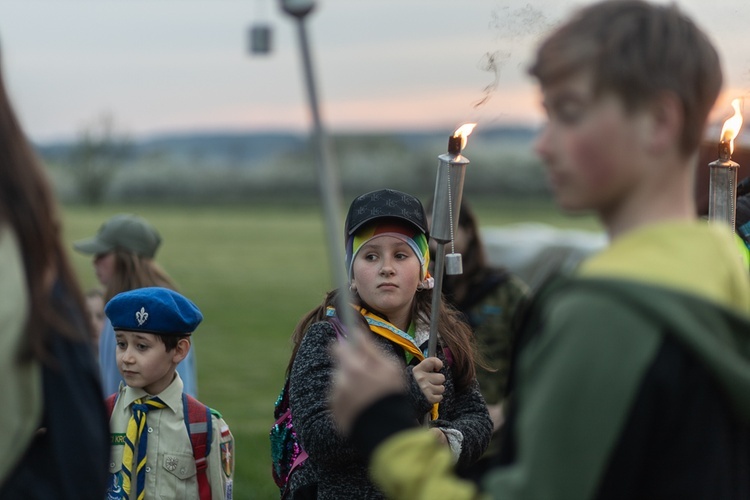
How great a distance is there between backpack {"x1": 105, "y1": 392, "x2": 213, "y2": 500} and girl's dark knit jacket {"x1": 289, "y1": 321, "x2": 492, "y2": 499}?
2.00ft

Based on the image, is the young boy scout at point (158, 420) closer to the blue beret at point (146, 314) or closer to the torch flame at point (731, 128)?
the blue beret at point (146, 314)

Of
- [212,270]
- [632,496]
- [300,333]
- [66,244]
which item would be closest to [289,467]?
[300,333]

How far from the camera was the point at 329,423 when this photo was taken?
3.97 metres

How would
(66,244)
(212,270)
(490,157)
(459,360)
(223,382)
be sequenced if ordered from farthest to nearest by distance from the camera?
1. (490,157)
2. (212,270)
3. (223,382)
4. (459,360)
5. (66,244)

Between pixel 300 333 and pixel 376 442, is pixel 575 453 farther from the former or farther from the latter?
pixel 300 333

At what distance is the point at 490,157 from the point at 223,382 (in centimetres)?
4824

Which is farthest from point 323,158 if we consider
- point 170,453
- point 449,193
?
point 170,453

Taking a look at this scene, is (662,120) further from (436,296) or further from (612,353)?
(436,296)

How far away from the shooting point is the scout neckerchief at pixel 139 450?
15.2ft

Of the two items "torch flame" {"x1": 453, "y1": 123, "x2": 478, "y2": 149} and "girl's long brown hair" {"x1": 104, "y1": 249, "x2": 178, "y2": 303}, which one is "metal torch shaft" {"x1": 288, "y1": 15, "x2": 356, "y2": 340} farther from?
"girl's long brown hair" {"x1": 104, "y1": 249, "x2": 178, "y2": 303}

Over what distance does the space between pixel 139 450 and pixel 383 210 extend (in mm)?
1395

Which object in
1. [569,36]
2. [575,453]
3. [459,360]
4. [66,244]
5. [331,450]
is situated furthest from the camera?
[459,360]

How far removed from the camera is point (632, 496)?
2053 millimetres

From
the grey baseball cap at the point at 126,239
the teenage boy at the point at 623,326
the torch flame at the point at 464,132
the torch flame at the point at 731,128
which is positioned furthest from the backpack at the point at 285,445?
the grey baseball cap at the point at 126,239
